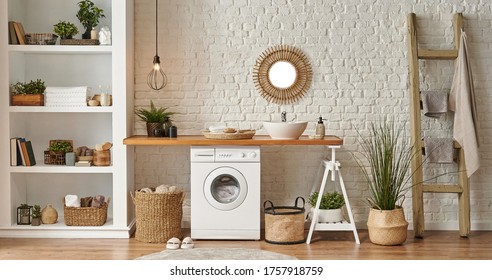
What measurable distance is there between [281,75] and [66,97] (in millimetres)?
1981

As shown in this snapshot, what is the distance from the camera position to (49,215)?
671 cm

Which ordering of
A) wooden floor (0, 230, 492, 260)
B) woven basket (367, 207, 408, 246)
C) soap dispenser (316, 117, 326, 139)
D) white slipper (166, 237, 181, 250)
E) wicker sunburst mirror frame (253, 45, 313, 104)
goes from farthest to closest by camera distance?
1. wicker sunburst mirror frame (253, 45, 313, 104)
2. soap dispenser (316, 117, 326, 139)
3. woven basket (367, 207, 408, 246)
4. white slipper (166, 237, 181, 250)
5. wooden floor (0, 230, 492, 260)

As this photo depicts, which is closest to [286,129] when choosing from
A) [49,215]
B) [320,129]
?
[320,129]

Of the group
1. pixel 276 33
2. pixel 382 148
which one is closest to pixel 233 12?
pixel 276 33

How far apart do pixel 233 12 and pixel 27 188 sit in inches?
100

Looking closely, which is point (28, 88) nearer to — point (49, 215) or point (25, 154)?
point (25, 154)

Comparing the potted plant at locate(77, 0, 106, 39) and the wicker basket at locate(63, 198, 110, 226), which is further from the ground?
the potted plant at locate(77, 0, 106, 39)

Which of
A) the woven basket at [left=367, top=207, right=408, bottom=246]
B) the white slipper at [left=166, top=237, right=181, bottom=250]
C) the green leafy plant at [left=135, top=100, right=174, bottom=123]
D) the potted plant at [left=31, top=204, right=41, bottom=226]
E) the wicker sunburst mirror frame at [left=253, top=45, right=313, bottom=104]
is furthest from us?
the wicker sunburst mirror frame at [left=253, top=45, right=313, bottom=104]

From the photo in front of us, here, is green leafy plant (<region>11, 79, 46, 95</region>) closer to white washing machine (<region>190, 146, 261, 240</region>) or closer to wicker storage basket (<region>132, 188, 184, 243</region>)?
wicker storage basket (<region>132, 188, 184, 243</region>)

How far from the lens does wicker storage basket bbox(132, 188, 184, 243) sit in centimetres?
643

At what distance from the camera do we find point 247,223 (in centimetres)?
652

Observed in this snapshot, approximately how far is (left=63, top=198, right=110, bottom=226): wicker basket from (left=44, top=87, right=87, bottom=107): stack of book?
917 mm

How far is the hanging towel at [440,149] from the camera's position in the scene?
681cm

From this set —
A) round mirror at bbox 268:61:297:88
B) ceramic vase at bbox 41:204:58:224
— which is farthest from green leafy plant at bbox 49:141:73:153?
round mirror at bbox 268:61:297:88
